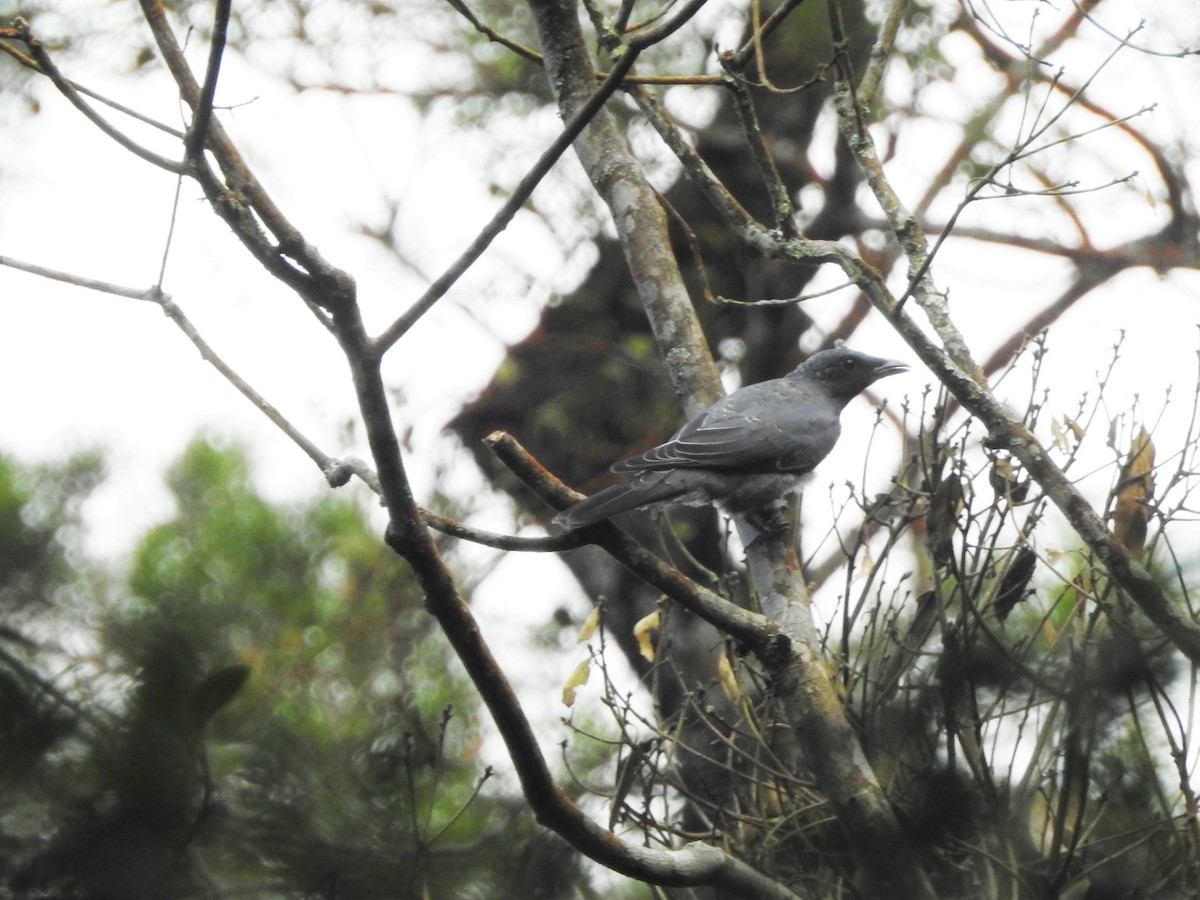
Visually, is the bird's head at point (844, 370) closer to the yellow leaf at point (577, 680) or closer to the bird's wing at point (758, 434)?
the bird's wing at point (758, 434)

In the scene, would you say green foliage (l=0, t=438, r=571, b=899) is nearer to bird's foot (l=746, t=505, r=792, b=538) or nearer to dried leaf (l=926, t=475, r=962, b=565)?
dried leaf (l=926, t=475, r=962, b=565)

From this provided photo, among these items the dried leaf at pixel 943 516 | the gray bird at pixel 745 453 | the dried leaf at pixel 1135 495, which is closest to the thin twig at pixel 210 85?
the gray bird at pixel 745 453

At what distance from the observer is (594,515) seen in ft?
10.5

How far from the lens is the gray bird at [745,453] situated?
487 centimetres

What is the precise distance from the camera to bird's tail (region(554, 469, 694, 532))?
3188 mm

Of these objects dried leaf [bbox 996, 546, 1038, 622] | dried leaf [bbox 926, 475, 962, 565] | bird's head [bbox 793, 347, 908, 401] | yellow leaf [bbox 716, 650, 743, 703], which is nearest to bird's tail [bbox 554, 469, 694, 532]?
yellow leaf [bbox 716, 650, 743, 703]

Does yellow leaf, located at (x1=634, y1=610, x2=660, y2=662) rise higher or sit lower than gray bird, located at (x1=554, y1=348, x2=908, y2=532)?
lower

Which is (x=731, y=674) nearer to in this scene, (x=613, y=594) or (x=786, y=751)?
(x=786, y=751)

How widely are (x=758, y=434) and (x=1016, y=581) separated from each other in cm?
183

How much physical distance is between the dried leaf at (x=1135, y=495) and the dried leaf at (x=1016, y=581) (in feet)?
0.83

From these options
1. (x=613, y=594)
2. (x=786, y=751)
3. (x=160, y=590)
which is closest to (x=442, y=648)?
(x=613, y=594)

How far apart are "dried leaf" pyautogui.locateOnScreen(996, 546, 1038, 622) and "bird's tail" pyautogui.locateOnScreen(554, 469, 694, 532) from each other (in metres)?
1.15

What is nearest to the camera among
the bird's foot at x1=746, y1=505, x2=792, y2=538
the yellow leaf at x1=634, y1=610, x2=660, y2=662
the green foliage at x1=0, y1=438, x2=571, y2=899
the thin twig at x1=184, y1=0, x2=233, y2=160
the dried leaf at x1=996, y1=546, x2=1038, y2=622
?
the green foliage at x1=0, y1=438, x2=571, y2=899

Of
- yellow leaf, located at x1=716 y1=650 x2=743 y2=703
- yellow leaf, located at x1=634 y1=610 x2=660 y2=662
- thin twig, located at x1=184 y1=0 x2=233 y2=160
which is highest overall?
thin twig, located at x1=184 y1=0 x2=233 y2=160
